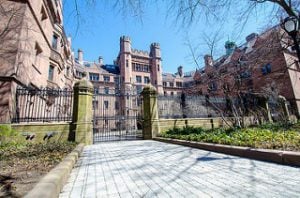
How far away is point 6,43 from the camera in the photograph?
9.25 meters

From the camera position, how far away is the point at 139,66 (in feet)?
158

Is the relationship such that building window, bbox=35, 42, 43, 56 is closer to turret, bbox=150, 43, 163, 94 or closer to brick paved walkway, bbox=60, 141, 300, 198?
brick paved walkway, bbox=60, 141, 300, 198

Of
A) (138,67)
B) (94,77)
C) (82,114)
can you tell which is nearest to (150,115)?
(82,114)

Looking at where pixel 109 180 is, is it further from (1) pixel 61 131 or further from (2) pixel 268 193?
(1) pixel 61 131

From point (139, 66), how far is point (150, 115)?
38920mm

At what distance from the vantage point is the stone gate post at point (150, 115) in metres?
10.9

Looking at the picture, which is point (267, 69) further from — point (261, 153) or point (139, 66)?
point (139, 66)

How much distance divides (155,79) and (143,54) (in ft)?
27.6

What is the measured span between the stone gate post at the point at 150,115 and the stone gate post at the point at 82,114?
3577 millimetres

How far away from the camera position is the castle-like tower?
44.7m

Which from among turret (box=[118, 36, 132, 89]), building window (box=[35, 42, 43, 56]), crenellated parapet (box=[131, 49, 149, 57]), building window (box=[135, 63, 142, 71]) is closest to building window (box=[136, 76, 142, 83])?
building window (box=[135, 63, 142, 71])

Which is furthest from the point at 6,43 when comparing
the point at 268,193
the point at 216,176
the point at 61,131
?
the point at 268,193

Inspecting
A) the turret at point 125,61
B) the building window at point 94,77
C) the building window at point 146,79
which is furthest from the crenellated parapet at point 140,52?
the building window at point 94,77

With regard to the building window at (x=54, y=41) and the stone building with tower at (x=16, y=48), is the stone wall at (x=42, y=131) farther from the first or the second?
the building window at (x=54, y=41)
